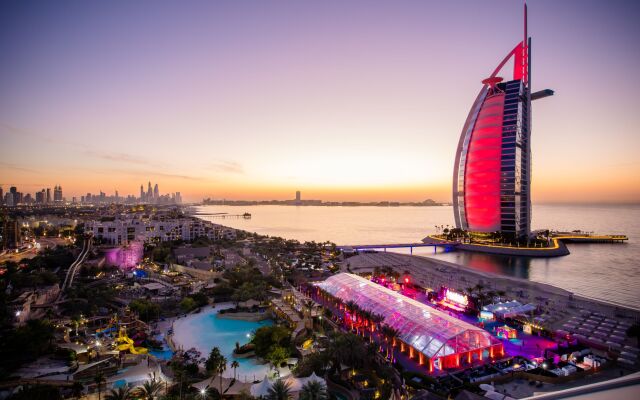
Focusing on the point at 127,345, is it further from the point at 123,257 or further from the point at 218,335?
the point at 123,257

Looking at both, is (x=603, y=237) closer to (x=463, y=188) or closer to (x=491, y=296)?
(x=463, y=188)

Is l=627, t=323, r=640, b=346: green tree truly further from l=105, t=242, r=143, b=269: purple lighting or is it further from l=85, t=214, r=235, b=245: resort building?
l=85, t=214, r=235, b=245: resort building

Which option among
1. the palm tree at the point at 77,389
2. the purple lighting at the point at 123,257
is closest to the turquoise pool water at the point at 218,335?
the palm tree at the point at 77,389

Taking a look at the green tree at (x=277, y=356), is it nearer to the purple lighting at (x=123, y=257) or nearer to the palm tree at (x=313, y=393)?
the palm tree at (x=313, y=393)

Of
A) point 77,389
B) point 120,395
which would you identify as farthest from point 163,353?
point 120,395

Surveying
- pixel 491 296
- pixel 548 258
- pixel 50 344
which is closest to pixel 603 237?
pixel 548 258

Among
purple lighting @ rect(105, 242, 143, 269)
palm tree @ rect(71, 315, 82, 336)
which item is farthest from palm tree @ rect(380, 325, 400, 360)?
purple lighting @ rect(105, 242, 143, 269)

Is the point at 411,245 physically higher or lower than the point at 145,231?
lower
